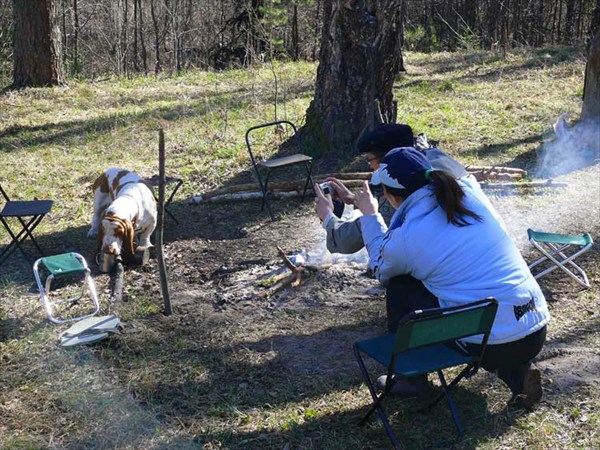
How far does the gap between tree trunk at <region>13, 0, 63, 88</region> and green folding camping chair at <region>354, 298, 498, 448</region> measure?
1052 cm

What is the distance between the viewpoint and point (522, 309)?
12.2 feet

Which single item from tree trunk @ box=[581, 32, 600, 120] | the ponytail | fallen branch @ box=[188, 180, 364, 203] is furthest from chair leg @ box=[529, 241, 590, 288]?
tree trunk @ box=[581, 32, 600, 120]

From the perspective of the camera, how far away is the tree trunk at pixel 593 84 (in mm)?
9789

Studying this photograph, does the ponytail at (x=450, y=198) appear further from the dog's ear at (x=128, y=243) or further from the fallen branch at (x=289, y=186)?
the fallen branch at (x=289, y=186)

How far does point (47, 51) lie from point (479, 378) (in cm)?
1053

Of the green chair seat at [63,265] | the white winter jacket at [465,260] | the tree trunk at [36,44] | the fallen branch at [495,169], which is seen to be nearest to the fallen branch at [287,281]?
the green chair seat at [63,265]

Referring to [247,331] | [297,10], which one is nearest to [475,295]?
[247,331]

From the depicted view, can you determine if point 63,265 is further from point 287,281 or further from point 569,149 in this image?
point 569,149

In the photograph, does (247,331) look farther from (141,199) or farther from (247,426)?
(141,199)

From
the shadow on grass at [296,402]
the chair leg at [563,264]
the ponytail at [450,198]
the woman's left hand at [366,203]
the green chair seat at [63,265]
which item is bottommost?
the shadow on grass at [296,402]

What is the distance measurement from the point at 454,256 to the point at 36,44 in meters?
10.8

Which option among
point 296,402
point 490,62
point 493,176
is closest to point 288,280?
point 296,402

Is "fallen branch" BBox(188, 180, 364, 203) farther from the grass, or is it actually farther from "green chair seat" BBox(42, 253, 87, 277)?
"green chair seat" BBox(42, 253, 87, 277)

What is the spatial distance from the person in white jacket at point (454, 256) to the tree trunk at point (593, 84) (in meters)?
6.84
